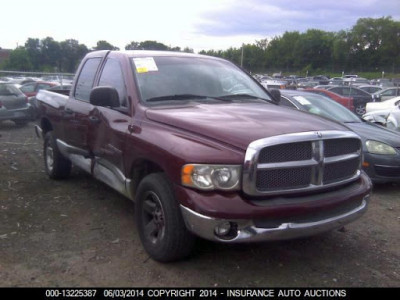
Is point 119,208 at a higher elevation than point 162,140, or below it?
below

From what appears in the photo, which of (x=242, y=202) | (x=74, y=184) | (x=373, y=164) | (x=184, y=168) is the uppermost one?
(x=184, y=168)

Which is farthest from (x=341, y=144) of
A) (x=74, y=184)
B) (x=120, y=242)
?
(x=74, y=184)

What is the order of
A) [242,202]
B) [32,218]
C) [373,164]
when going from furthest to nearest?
[373,164] → [32,218] → [242,202]

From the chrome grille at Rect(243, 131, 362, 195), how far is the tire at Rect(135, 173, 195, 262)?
65 centimetres

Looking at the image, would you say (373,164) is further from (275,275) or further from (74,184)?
(74,184)

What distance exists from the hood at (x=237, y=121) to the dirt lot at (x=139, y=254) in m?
1.18

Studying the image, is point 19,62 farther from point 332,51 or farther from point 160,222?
point 332,51

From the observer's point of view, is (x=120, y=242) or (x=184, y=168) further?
(x=120, y=242)

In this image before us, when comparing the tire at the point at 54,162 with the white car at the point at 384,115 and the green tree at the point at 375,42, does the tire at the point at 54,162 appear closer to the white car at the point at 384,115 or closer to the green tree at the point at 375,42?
the white car at the point at 384,115

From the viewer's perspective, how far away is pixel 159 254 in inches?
142

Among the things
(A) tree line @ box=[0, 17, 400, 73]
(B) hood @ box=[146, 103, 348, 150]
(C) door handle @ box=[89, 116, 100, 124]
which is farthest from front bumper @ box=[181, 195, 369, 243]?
(A) tree line @ box=[0, 17, 400, 73]

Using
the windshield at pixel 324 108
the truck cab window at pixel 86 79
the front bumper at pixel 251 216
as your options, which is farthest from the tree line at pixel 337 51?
the front bumper at pixel 251 216

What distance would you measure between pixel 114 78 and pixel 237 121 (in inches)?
70.8

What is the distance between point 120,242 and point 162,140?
1273 millimetres
